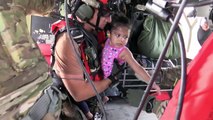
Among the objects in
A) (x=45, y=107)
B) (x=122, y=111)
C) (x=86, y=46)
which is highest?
(x=86, y=46)

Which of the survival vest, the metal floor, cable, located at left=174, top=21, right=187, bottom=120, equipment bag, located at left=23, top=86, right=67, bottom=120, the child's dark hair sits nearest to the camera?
cable, located at left=174, top=21, right=187, bottom=120

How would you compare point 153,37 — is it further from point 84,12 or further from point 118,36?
point 84,12

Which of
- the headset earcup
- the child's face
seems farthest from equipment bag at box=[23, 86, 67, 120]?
the child's face

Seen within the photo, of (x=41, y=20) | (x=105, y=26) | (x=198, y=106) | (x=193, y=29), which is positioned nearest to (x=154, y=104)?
(x=105, y=26)

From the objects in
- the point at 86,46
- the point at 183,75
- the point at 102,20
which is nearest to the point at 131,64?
the point at 102,20

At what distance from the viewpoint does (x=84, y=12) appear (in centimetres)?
158

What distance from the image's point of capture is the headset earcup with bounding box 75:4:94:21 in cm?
156

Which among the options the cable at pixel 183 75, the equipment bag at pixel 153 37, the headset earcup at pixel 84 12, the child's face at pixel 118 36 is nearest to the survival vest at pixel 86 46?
the headset earcup at pixel 84 12

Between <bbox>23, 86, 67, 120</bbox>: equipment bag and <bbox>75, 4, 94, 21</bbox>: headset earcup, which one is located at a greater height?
<bbox>75, 4, 94, 21</bbox>: headset earcup

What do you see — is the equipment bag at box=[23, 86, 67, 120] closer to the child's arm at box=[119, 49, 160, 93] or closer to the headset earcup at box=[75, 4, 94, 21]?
the headset earcup at box=[75, 4, 94, 21]

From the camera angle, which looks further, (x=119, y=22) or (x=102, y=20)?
(x=119, y=22)

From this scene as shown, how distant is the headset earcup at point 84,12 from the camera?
1.56 metres

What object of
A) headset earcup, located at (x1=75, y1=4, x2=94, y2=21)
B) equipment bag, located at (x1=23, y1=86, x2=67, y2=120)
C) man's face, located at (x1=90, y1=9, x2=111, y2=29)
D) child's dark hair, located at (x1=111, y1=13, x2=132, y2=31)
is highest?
headset earcup, located at (x1=75, y1=4, x2=94, y2=21)

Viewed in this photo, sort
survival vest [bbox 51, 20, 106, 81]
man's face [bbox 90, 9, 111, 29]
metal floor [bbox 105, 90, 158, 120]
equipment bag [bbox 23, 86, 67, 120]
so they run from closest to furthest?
1. equipment bag [bbox 23, 86, 67, 120]
2. survival vest [bbox 51, 20, 106, 81]
3. man's face [bbox 90, 9, 111, 29]
4. metal floor [bbox 105, 90, 158, 120]
